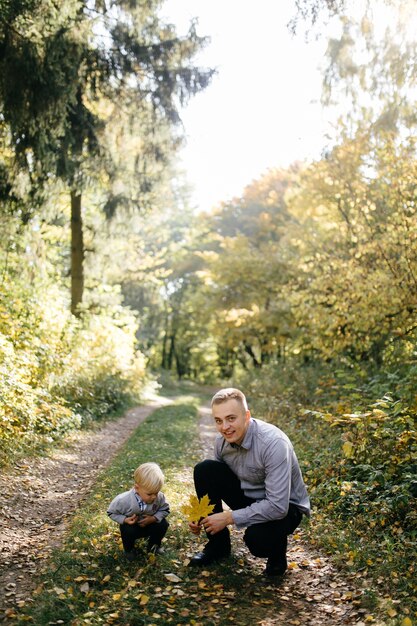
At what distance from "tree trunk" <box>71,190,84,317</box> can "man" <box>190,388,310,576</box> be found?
38.1 feet

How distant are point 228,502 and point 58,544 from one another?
62.0 inches

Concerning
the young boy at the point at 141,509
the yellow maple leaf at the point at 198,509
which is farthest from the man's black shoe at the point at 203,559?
the yellow maple leaf at the point at 198,509

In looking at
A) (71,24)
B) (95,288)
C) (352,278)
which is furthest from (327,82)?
(95,288)

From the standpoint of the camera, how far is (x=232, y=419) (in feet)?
12.8

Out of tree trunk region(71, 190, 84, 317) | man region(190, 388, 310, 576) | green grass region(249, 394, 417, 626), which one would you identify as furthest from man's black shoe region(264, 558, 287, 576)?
tree trunk region(71, 190, 84, 317)

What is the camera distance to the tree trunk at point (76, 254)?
49.8ft

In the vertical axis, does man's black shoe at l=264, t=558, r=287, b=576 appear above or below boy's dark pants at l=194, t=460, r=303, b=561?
below

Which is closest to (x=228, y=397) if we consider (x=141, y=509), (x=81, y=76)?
(x=141, y=509)

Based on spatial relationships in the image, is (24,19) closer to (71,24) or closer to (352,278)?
(71,24)

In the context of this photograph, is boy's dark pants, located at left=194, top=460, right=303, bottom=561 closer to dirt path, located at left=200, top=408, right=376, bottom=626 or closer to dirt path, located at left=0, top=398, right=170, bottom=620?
dirt path, located at left=200, top=408, right=376, bottom=626

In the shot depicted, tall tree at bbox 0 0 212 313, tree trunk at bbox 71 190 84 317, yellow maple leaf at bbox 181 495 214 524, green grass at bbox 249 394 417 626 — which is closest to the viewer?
green grass at bbox 249 394 417 626

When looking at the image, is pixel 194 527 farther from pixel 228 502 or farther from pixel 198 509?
pixel 228 502

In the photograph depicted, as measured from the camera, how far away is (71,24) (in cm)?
856

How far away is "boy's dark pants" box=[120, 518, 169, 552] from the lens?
4078 millimetres
